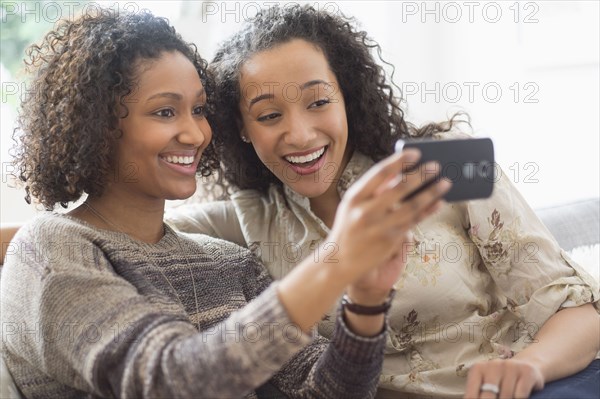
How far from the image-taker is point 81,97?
129 centimetres

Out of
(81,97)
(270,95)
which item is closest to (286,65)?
(270,95)

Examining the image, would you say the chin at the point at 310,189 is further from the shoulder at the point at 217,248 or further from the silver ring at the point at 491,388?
the silver ring at the point at 491,388

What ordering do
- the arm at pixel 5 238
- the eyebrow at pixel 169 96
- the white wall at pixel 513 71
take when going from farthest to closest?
1. the white wall at pixel 513 71
2. the arm at pixel 5 238
3. the eyebrow at pixel 169 96

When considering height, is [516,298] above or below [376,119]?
below

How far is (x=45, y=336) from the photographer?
3.68 feet

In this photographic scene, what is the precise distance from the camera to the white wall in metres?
2.74

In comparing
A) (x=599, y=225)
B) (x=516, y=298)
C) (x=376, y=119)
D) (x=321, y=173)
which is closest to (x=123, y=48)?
(x=321, y=173)

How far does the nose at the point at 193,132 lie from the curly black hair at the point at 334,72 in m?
0.15

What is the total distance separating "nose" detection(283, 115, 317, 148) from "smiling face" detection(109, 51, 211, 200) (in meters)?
0.17

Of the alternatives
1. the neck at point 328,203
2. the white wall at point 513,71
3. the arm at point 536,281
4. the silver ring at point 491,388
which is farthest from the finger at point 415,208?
the white wall at point 513,71

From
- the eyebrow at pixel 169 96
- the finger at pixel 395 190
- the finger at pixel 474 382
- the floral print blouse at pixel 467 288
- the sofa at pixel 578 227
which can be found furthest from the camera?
the sofa at pixel 578 227

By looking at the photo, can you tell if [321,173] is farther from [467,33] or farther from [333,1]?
[467,33]

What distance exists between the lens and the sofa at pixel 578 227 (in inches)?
75.1

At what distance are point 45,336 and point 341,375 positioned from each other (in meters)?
0.44
